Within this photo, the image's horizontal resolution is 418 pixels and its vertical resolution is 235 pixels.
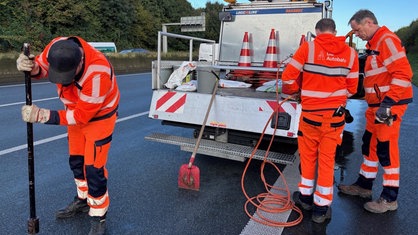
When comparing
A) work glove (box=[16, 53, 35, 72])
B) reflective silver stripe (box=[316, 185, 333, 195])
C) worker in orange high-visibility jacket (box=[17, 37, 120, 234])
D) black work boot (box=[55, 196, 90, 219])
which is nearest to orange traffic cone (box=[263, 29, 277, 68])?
reflective silver stripe (box=[316, 185, 333, 195])

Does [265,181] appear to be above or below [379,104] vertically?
below

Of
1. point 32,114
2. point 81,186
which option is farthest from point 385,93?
point 32,114

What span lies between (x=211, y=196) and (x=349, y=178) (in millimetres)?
1913

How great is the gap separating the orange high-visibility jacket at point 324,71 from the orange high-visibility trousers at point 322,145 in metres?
0.13

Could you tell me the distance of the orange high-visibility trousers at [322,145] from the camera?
340 cm

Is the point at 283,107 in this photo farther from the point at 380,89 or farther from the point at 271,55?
the point at 271,55

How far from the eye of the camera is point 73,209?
345 cm

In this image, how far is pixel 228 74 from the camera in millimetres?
6316

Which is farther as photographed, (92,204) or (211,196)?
(211,196)

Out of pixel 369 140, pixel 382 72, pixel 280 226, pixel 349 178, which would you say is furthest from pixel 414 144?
pixel 280 226

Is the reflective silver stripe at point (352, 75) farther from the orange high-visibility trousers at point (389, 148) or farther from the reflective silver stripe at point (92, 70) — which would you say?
the reflective silver stripe at point (92, 70)

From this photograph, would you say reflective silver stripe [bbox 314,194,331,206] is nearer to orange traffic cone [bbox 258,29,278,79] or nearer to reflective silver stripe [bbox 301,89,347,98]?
reflective silver stripe [bbox 301,89,347,98]

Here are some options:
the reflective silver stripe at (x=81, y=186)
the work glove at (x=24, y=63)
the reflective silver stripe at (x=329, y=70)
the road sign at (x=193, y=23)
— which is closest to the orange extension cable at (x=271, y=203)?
the reflective silver stripe at (x=329, y=70)

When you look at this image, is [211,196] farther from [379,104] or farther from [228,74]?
[228,74]
